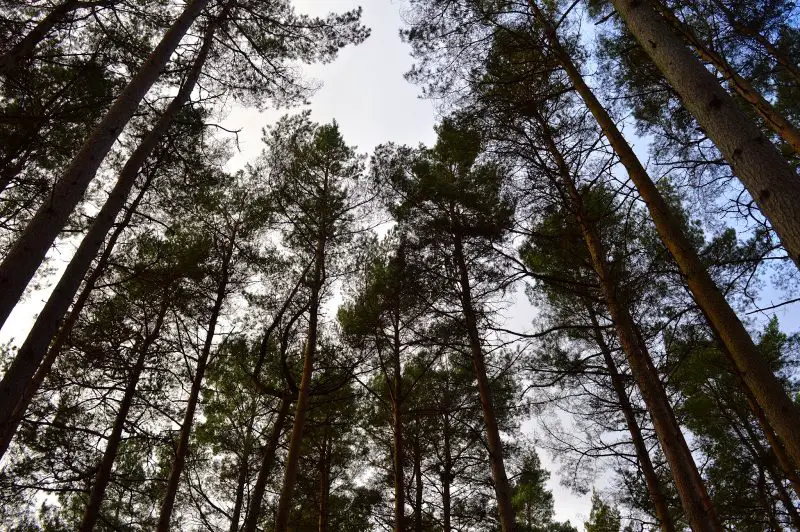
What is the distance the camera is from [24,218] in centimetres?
757

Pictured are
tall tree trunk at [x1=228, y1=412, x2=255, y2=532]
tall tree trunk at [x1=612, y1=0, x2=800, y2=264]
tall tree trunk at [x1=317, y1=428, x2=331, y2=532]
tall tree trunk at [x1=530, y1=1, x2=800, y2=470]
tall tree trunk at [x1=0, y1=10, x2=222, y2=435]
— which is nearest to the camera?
tall tree trunk at [x1=612, y1=0, x2=800, y2=264]

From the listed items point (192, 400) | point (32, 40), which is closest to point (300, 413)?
point (192, 400)

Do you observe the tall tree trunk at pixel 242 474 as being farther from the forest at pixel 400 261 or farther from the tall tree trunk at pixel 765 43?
the tall tree trunk at pixel 765 43

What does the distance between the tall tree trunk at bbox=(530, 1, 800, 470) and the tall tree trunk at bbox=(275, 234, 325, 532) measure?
5.78 m

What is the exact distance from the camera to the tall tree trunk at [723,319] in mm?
2749

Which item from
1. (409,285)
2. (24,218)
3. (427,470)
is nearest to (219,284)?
(24,218)

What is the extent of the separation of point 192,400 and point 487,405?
17.7 ft

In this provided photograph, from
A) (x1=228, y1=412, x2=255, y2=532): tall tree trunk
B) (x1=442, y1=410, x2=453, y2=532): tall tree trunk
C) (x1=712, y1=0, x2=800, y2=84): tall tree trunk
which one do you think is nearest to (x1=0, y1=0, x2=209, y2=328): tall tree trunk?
(x1=712, y1=0, x2=800, y2=84): tall tree trunk

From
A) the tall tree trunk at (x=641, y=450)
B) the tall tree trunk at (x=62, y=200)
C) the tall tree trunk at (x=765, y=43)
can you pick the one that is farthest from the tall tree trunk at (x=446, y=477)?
the tall tree trunk at (x=765, y=43)

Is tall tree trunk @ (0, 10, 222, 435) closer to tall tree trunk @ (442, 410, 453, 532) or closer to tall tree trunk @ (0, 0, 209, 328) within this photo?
tall tree trunk @ (0, 0, 209, 328)

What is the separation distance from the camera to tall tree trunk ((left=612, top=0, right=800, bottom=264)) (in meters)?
2.54

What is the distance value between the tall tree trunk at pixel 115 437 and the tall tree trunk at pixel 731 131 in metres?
8.72

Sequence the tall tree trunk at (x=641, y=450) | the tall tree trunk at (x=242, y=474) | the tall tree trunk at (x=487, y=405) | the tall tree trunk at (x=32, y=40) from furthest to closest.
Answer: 1. the tall tree trunk at (x=242, y=474)
2. the tall tree trunk at (x=641, y=450)
3. the tall tree trunk at (x=487, y=405)
4. the tall tree trunk at (x=32, y=40)

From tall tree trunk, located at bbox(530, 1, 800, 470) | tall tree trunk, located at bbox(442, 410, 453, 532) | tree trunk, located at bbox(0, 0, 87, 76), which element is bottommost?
tall tree trunk, located at bbox(530, 1, 800, 470)
